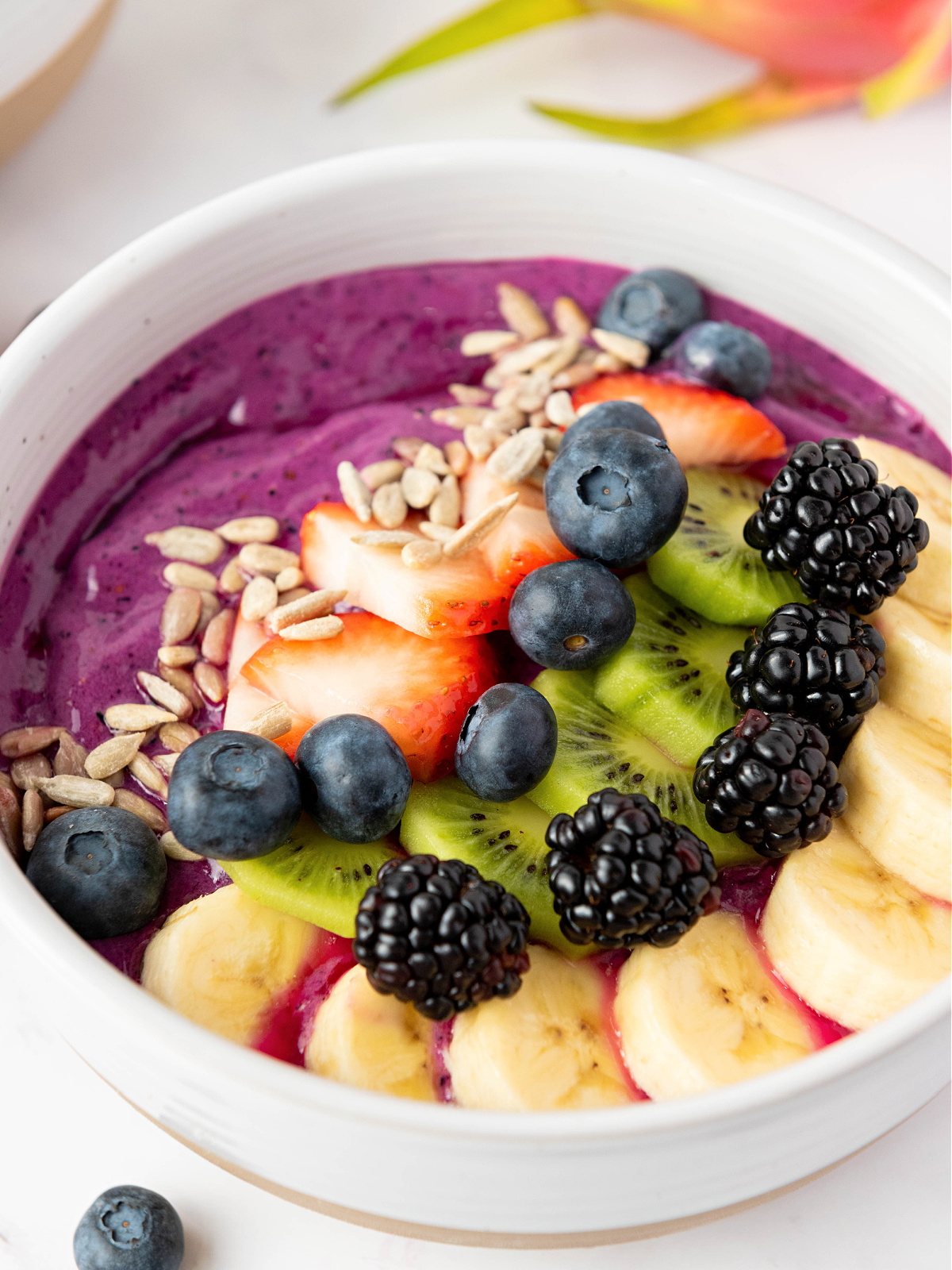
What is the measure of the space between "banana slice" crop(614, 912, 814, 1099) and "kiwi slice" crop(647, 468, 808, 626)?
361 millimetres

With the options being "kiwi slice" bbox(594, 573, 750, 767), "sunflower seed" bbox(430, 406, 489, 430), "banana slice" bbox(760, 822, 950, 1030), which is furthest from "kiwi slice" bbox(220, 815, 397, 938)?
"sunflower seed" bbox(430, 406, 489, 430)

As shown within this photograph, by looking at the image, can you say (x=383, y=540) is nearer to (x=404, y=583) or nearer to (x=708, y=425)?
(x=404, y=583)

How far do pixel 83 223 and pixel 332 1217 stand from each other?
5.58 ft

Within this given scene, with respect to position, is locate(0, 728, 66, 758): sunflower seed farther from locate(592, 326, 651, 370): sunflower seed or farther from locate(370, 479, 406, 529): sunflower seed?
locate(592, 326, 651, 370): sunflower seed

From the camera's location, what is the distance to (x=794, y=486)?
49.5 inches

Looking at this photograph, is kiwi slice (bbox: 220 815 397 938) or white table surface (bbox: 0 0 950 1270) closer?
kiwi slice (bbox: 220 815 397 938)

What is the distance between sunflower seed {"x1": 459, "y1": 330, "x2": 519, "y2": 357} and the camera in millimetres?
1686

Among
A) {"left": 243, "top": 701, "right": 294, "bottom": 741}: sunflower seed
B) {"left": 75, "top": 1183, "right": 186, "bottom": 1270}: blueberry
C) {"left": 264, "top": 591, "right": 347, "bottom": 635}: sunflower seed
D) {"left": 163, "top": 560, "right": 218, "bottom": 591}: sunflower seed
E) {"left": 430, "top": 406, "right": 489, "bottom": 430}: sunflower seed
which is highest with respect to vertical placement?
{"left": 430, "top": 406, "right": 489, "bottom": 430}: sunflower seed

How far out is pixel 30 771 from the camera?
134 cm

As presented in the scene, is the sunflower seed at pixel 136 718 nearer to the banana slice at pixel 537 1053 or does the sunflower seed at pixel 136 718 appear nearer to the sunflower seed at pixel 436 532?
the sunflower seed at pixel 436 532

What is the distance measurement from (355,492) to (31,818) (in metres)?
0.55

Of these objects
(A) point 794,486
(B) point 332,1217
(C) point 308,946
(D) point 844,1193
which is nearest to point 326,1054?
(C) point 308,946

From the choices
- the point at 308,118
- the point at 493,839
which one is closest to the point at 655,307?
the point at 493,839

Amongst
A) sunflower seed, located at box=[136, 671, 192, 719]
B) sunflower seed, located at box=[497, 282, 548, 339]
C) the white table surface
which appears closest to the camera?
sunflower seed, located at box=[136, 671, 192, 719]
